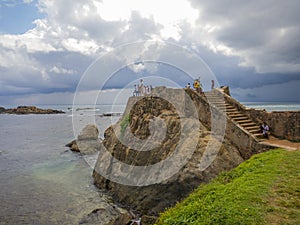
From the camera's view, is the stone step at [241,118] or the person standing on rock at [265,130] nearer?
the person standing on rock at [265,130]

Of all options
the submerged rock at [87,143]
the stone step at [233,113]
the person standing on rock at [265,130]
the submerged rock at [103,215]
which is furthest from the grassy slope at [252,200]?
the submerged rock at [87,143]

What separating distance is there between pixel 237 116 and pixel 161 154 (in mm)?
6030

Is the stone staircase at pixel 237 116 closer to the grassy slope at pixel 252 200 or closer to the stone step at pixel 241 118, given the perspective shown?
the stone step at pixel 241 118

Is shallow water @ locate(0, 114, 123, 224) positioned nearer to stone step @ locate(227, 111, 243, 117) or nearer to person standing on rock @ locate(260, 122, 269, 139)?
stone step @ locate(227, 111, 243, 117)

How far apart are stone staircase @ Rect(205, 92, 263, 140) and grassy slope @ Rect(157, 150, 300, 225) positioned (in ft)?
14.7

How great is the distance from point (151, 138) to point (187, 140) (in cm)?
288

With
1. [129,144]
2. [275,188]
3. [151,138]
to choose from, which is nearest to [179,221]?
[275,188]

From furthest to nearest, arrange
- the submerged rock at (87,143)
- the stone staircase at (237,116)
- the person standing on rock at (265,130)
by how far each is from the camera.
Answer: the submerged rock at (87,143)
the stone staircase at (237,116)
the person standing on rock at (265,130)

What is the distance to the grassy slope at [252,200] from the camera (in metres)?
5.18

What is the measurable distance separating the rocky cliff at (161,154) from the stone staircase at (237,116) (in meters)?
1.39

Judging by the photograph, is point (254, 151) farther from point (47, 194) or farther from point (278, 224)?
point (47, 194)

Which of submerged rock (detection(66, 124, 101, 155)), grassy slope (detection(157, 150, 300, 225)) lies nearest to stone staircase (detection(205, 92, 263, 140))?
grassy slope (detection(157, 150, 300, 225))

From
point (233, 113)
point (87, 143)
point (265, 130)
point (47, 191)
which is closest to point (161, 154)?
point (233, 113)

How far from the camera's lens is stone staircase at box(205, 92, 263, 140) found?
13234 mm
